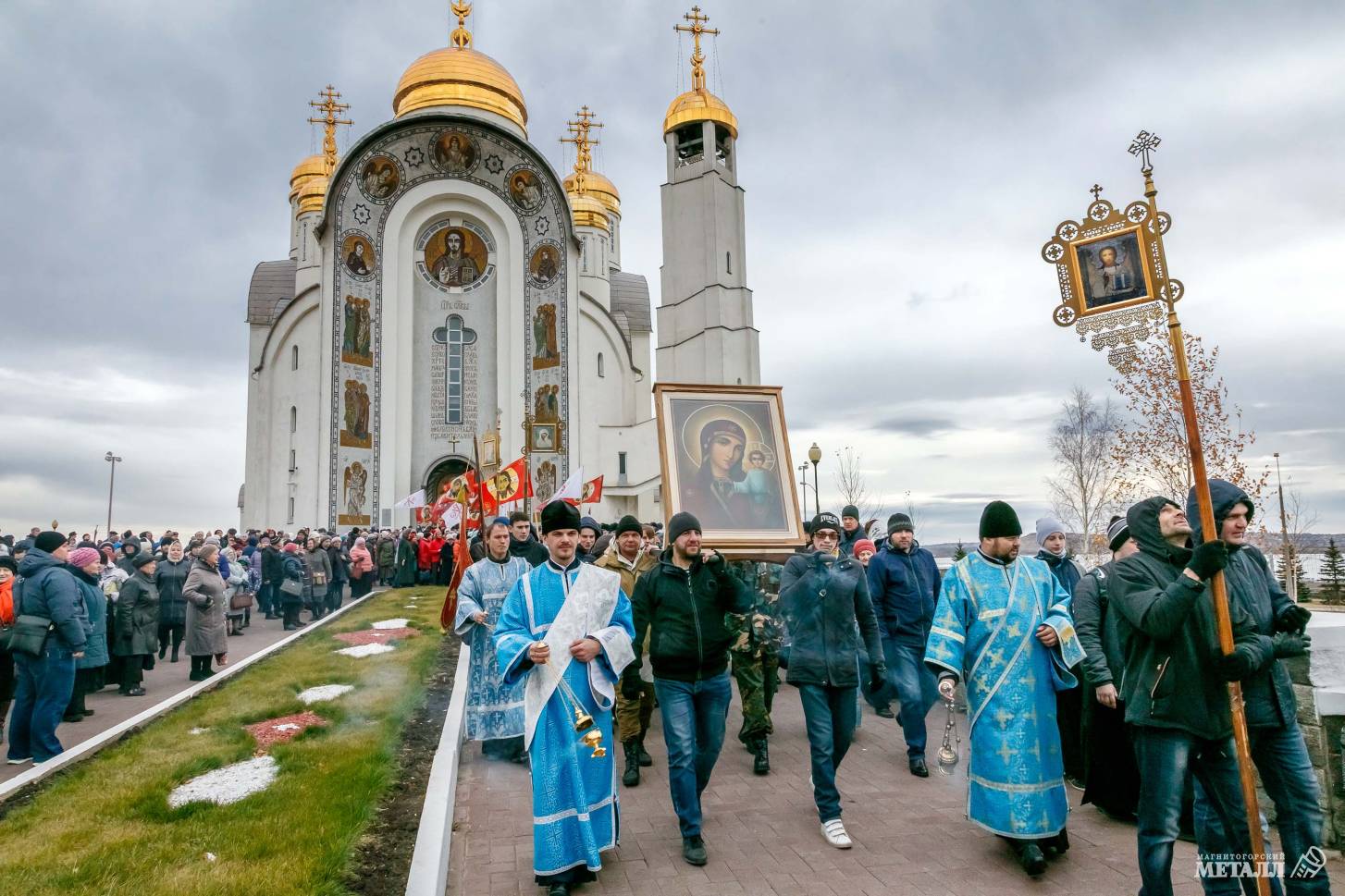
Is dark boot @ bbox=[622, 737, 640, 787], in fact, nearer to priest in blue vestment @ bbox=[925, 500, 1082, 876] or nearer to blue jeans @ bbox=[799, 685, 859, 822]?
blue jeans @ bbox=[799, 685, 859, 822]

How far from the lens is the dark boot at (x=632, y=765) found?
20.8 ft

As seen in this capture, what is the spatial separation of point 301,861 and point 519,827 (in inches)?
51.2

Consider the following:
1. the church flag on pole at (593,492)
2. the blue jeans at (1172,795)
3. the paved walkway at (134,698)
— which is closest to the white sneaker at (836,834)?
the blue jeans at (1172,795)

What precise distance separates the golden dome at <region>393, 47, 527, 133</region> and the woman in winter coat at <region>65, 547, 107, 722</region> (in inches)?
1245

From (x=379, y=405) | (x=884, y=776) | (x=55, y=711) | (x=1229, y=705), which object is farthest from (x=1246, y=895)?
(x=379, y=405)

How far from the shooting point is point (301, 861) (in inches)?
179

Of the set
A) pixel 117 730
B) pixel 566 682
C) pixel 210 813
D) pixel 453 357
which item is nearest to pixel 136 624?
pixel 117 730

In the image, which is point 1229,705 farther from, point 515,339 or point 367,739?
point 515,339

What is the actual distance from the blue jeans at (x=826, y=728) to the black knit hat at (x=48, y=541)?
6255 mm

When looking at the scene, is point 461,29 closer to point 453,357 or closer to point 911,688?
point 453,357

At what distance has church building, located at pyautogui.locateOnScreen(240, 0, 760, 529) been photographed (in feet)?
106

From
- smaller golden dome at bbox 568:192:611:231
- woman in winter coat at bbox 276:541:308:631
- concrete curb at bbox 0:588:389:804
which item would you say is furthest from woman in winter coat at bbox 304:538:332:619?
smaller golden dome at bbox 568:192:611:231

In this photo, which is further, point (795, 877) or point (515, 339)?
point (515, 339)

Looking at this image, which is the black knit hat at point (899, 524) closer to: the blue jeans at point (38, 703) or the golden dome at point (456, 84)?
the blue jeans at point (38, 703)
